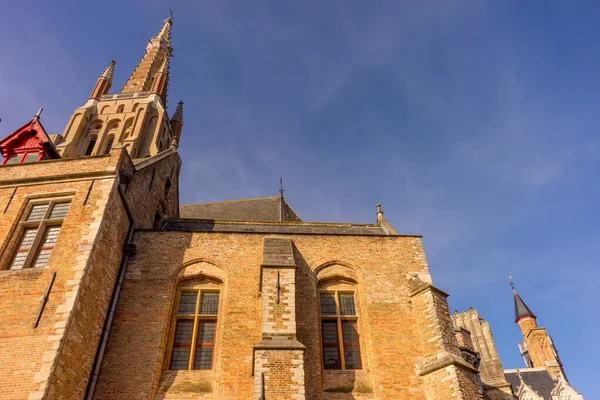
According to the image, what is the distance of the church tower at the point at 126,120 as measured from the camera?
22.4 meters

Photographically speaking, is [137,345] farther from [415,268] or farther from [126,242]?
[415,268]

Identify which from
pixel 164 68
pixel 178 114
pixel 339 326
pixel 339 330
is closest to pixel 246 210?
pixel 339 326

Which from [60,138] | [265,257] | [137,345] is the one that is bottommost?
[137,345]

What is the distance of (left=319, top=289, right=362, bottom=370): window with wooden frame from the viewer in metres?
11.7

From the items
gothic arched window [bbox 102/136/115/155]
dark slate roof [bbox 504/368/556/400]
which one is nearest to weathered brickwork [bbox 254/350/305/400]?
gothic arched window [bbox 102/136/115/155]

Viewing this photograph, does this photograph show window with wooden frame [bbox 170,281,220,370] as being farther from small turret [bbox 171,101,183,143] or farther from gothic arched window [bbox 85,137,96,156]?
small turret [bbox 171,101,183,143]

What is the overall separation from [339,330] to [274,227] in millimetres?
4740

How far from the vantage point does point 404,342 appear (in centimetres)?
1183

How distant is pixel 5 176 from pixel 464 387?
45.7 ft

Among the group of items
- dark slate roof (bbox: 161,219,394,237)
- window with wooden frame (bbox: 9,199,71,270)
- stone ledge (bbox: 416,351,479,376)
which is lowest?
stone ledge (bbox: 416,351,479,376)

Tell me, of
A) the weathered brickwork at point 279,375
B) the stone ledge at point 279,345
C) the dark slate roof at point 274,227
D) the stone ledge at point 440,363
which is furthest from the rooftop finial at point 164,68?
the stone ledge at point 440,363

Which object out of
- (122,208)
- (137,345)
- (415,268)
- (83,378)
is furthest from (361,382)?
(122,208)

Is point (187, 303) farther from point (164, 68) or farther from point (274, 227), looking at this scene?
point (164, 68)

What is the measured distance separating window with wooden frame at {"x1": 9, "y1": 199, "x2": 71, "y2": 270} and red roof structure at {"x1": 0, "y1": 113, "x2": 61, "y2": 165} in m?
3.44
